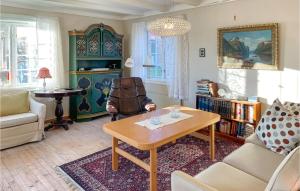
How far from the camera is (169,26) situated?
273 cm

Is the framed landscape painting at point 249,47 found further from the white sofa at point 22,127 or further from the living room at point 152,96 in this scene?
the white sofa at point 22,127

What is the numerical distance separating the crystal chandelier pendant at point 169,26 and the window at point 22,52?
268cm

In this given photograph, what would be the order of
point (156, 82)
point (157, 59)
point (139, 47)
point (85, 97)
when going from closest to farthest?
point (85, 97) → point (157, 59) → point (156, 82) → point (139, 47)

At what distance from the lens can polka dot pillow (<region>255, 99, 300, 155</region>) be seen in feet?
7.00

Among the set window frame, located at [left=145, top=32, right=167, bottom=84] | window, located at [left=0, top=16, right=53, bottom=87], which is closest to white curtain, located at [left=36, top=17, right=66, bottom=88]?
window, located at [left=0, top=16, right=53, bottom=87]

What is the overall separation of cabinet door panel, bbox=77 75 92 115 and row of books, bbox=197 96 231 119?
2.32 meters

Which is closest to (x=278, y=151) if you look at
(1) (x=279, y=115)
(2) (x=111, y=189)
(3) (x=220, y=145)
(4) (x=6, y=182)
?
(1) (x=279, y=115)

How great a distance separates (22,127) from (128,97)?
1.76 m

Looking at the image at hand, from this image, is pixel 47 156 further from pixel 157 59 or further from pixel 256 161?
pixel 157 59

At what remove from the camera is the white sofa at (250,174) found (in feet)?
4.23

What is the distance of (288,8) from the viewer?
315 centimetres

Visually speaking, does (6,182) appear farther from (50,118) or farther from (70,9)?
(70,9)

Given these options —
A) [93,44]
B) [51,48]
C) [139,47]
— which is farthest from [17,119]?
[139,47]

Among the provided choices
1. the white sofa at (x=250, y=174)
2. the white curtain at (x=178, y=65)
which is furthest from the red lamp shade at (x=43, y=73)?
the white sofa at (x=250, y=174)
